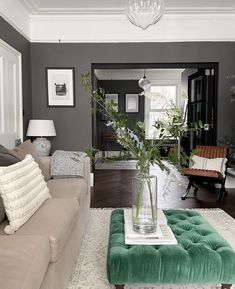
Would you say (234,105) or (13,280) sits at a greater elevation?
(234,105)

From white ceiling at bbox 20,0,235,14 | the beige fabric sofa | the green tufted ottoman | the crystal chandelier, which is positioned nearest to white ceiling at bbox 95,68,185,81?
white ceiling at bbox 20,0,235,14

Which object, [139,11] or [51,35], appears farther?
[51,35]

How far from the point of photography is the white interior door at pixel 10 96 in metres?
3.80

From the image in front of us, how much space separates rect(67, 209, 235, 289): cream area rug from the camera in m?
2.12

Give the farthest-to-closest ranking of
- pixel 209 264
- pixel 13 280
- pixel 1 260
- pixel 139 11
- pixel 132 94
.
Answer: pixel 132 94, pixel 139 11, pixel 209 264, pixel 1 260, pixel 13 280

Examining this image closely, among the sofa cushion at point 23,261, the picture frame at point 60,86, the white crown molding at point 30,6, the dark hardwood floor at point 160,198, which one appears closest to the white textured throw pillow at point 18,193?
the sofa cushion at point 23,261

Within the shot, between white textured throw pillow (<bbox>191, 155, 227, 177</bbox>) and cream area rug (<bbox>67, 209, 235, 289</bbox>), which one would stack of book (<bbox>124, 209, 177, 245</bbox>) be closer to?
cream area rug (<bbox>67, 209, 235, 289</bbox>)

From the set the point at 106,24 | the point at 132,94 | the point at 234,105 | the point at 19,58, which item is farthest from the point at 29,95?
the point at 132,94

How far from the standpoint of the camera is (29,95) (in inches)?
200

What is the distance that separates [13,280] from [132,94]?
32.9 ft

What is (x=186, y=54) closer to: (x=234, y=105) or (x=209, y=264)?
(x=234, y=105)

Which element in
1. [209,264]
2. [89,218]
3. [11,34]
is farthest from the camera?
[11,34]

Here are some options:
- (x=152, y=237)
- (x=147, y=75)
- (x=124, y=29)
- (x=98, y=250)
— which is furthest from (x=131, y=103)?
(x=152, y=237)

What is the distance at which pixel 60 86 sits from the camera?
5.21 m
